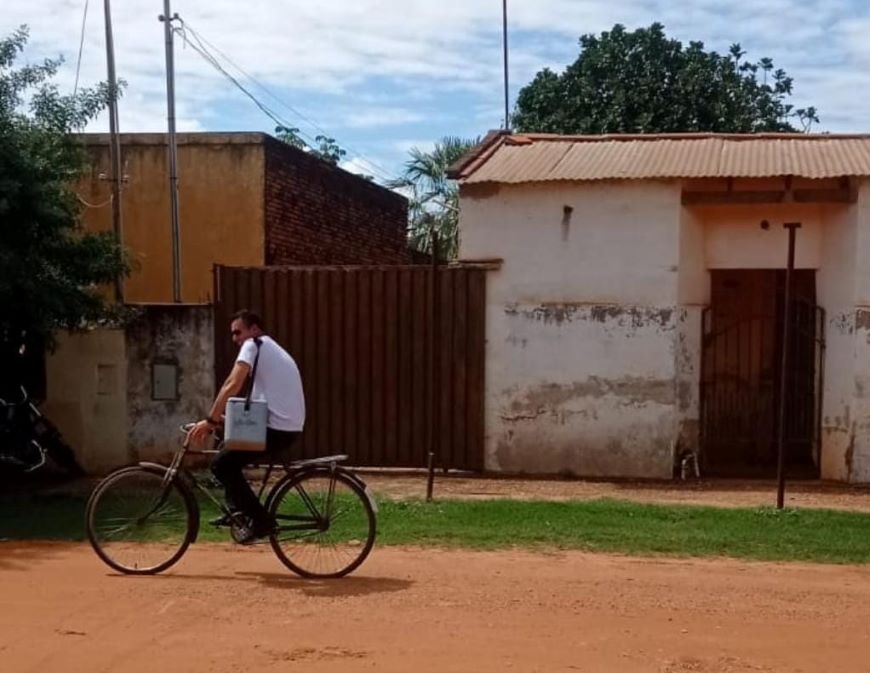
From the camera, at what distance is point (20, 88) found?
1073cm

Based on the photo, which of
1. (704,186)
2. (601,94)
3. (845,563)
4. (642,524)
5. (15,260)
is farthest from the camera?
(601,94)

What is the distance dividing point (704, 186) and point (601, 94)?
12.8 m

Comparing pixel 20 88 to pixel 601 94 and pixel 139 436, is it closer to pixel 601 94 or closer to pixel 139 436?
pixel 139 436

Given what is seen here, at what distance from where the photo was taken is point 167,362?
1234 centimetres

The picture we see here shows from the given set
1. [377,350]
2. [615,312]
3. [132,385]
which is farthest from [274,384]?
[132,385]

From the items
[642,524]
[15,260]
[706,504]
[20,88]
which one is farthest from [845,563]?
[20,88]

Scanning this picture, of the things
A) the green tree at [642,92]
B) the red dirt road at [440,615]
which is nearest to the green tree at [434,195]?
the green tree at [642,92]

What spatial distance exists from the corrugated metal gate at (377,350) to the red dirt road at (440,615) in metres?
3.95

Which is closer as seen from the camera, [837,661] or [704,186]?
[837,661]

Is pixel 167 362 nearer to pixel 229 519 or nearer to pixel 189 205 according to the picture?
pixel 189 205

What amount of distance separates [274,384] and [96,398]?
561 cm

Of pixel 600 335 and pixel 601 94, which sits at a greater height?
pixel 601 94

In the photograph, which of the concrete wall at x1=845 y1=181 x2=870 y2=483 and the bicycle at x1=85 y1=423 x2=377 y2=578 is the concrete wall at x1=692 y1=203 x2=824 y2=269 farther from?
the bicycle at x1=85 y1=423 x2=377 y2=578

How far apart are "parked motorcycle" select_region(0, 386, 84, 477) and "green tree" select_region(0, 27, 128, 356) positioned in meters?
0.78
